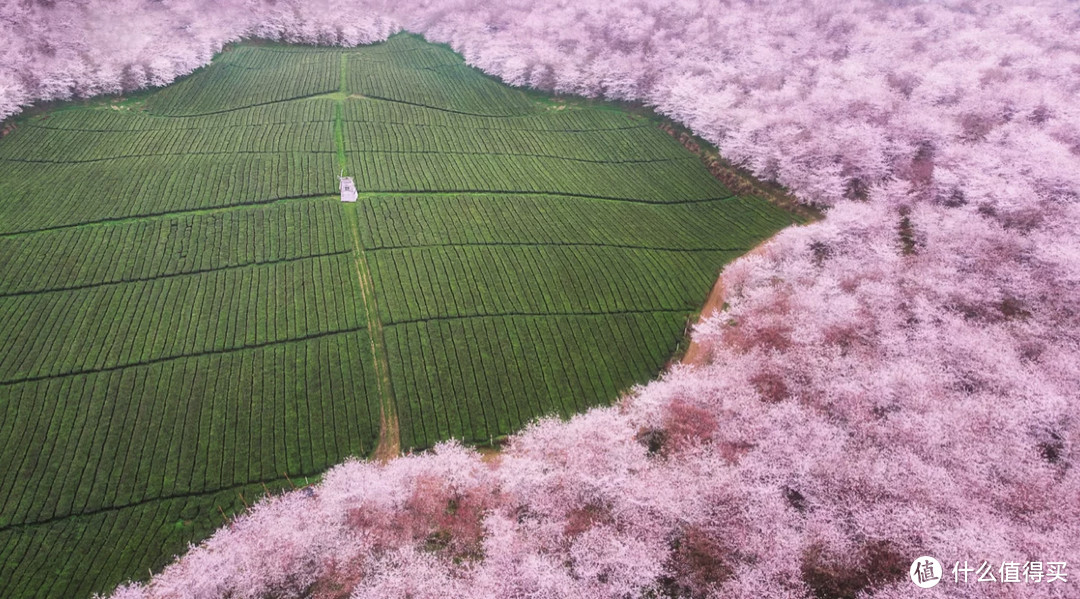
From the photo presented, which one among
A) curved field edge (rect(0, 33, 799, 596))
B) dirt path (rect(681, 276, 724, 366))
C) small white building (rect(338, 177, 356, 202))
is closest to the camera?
curved field edge (rect(0, 33, 799, 596))

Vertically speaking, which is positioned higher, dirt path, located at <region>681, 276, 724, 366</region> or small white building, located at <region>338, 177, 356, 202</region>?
small white building, located at <region>338, 177, 356, 202</region>

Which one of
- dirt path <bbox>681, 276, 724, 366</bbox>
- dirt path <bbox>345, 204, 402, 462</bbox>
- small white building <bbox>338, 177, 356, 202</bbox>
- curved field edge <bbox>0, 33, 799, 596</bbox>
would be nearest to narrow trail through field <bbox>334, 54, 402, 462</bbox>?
dirt path <bbox>345, 204, 402, 462</bbox>

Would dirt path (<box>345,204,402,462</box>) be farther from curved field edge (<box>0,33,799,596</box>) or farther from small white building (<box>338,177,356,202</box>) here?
small white building (<box>338,177,356,202</box>)

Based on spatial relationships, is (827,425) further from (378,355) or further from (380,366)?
(378,355)

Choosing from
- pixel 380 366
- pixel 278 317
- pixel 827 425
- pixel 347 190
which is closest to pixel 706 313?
A: pixel 827 425

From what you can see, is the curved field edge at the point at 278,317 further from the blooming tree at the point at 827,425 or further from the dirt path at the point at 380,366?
the blooming tree at the point at 827,425
